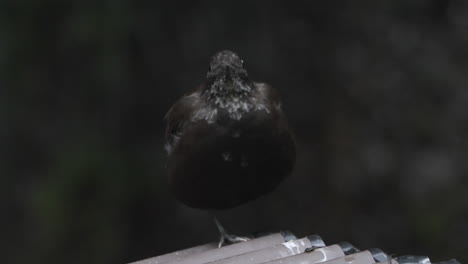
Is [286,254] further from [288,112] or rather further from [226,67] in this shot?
[288,112]

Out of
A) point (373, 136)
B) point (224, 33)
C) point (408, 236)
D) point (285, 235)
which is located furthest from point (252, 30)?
point (285, 235)

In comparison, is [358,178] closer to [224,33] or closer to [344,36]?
[344,36]

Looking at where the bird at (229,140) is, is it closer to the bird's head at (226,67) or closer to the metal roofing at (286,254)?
the bird's head at (226,67)

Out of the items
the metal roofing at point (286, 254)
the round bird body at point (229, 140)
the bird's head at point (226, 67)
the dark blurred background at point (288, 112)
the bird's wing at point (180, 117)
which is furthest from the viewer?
the dark blurred background at point (288, 112)

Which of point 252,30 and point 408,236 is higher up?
point 252,30

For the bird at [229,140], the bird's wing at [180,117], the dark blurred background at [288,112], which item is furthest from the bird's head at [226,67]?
the dark blurred background at [288,112]

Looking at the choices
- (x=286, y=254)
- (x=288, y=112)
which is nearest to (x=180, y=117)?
(x=286, y=254)

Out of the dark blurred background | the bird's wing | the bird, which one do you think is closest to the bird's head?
the bird
